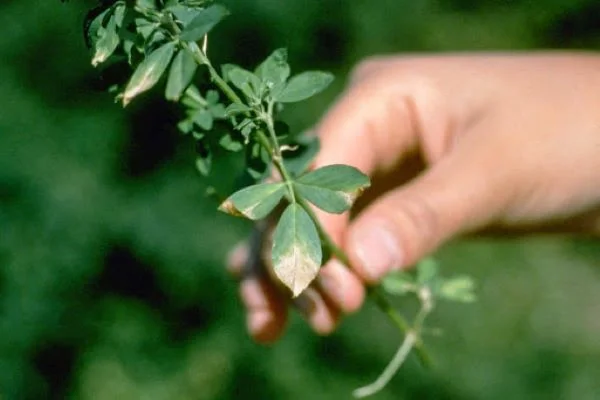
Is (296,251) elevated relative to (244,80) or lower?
lower

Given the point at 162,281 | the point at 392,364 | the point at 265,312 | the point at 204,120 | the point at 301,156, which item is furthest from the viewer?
the point at 162,281

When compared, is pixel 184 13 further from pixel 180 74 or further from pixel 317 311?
pixel 317 311

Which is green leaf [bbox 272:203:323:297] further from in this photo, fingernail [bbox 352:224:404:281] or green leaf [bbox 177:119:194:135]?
fingernail [bbox 352:224:404:281]

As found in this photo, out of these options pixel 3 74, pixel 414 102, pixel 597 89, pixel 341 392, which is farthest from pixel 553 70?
pixel 3 74

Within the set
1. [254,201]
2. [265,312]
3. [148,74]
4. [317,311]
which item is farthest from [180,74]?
[265,312]

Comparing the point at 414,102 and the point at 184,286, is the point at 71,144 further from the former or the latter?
the point at 414,102
